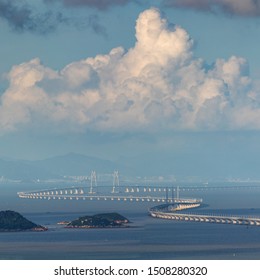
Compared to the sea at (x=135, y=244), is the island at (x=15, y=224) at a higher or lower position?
higher

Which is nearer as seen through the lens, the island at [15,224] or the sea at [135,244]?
the sea at [135,244]

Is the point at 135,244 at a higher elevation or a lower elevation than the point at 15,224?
lower

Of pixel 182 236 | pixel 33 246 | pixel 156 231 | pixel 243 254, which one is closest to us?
pixel 243 254

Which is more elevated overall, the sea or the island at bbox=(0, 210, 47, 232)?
the island at bbox=(0, 210, 47, 232)

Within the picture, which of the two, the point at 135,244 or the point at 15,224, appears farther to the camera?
the point at 15,224

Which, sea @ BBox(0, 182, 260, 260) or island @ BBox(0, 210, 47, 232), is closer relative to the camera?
sea @ BBox(0, 182, 260, 260)

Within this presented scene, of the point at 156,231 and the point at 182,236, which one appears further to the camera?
the point at 156,231

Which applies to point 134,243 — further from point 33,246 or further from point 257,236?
point 257,236
